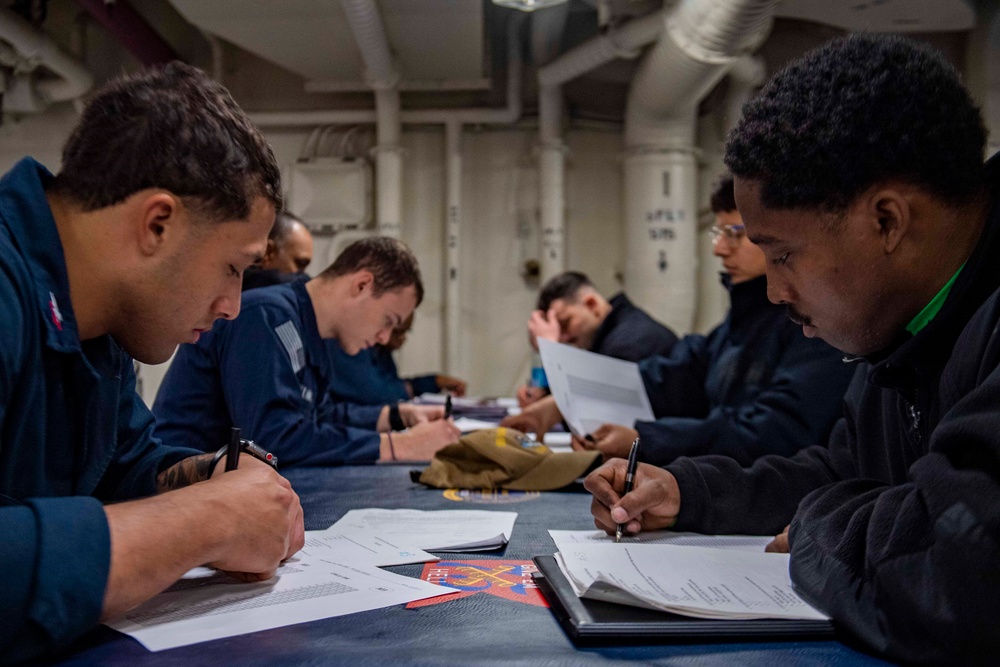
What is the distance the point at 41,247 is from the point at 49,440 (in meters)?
0.25

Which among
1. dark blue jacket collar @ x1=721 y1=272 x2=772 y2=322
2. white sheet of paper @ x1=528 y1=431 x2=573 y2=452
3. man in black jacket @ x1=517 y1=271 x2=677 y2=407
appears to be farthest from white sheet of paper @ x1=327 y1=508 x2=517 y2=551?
man in black jacket @ x1=517 y1=271 x2=677 y2=407

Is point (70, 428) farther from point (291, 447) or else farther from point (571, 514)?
point (291, 447)

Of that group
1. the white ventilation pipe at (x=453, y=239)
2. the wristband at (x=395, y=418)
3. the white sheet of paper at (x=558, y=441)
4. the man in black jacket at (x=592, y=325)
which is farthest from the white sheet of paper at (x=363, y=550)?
the white ventilation pipe at (x=453, y=239)

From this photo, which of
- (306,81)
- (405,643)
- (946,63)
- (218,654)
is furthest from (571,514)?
(306,81)

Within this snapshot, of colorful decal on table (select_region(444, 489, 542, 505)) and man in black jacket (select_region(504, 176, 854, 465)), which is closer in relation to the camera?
colorful decal on table (select_region(444, 489, 542, 505))

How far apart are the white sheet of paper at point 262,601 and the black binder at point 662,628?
0.21m

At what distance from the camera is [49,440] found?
0.98 meters

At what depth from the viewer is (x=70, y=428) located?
100cm

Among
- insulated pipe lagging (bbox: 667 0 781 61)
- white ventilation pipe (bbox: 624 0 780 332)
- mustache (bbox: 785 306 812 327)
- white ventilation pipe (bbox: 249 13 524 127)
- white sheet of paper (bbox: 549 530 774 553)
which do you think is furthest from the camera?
white ventilation pipe (bbox: 249 13 524 127)

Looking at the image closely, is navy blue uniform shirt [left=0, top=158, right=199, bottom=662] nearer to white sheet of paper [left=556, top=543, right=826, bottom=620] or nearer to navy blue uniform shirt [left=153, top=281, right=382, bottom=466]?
white sheet of paper [left=556, top=543, right=826, bottom=620]

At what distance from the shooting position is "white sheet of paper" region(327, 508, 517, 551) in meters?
1.17

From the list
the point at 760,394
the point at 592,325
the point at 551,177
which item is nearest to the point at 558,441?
the point at 760,394

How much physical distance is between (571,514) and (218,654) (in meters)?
0.84

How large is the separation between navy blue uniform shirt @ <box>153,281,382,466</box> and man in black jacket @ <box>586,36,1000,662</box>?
4.41 ft
